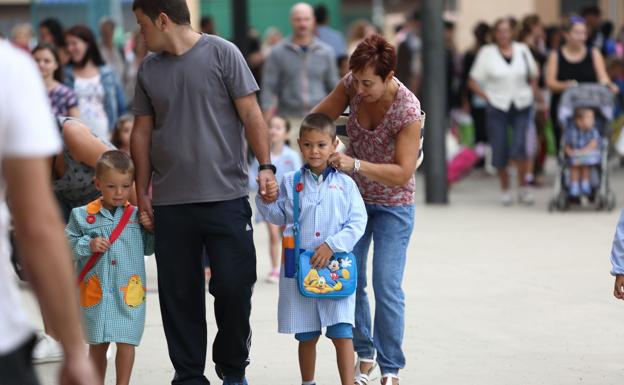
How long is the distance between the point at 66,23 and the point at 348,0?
4190 cm

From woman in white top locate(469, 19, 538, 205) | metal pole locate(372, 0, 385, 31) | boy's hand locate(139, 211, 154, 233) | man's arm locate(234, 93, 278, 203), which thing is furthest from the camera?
metal pole locate(372, 0, 385, 31)

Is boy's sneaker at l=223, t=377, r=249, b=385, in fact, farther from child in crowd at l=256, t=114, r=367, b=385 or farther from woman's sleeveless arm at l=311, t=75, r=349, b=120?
woman's sleeveless arm at l=311, t=75, r=349, b=120

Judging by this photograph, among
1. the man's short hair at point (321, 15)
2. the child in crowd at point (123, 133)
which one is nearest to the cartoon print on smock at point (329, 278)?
the child in crowd at point (123, 133)

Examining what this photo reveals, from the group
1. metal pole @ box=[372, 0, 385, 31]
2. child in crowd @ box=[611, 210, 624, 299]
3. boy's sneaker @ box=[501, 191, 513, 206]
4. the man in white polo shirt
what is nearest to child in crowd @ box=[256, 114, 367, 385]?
child in crowd @ box=[611, 210, 624, 299]

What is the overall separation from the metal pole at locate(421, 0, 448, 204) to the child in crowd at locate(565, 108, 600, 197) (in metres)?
1.30

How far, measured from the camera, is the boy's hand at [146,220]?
222 inches

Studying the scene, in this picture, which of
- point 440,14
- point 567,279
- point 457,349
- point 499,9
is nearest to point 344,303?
point 457,349

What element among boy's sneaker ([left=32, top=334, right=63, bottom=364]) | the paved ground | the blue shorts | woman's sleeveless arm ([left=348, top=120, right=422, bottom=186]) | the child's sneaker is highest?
woman's sleeveless arm ([left=348, top=120, right=422, bottom=186])

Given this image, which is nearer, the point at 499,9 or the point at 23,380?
the point at 23,380

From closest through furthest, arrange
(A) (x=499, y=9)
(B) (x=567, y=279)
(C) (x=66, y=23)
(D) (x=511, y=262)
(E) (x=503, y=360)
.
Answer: (E) (x=503, y=360)
(B) (x=567, y=279)
(D) (x=511, y=262)
(C) (x=66, y=23)
(A) (x=499, y=9)

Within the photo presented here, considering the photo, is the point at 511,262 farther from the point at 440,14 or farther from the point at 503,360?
the point at 440,14

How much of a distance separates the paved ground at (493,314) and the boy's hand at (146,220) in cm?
92

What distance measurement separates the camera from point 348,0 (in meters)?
57.8

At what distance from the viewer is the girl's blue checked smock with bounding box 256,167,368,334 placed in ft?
17.8
